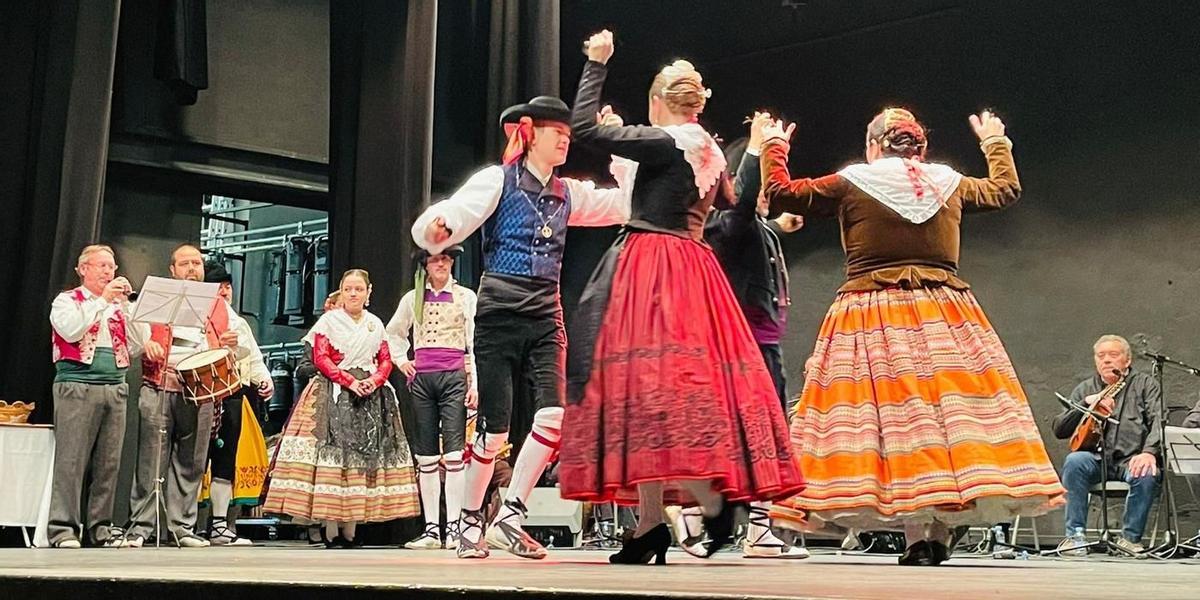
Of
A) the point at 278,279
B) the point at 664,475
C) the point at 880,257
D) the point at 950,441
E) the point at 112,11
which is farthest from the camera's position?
the point at 278,279

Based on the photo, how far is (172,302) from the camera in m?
5.55

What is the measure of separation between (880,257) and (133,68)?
7.14 m

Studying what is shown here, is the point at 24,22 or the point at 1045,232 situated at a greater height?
the point at 24,22

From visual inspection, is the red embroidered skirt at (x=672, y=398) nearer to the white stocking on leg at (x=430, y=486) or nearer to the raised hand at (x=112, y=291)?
the white stocking on leg at (x=430, y=486)

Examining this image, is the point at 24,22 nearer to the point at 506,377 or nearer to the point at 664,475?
the point at 506,377

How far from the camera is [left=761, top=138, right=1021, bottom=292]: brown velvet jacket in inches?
137

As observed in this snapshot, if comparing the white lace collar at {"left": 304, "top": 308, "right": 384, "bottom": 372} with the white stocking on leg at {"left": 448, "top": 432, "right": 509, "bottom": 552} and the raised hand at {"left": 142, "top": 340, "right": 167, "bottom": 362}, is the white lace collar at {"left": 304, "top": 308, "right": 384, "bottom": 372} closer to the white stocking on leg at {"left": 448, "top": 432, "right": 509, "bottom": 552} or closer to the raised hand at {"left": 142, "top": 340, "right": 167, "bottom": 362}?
the raised hand at {"left": 142, "top": 340, "right": 167, "bottom": 362}

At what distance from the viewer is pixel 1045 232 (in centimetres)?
844

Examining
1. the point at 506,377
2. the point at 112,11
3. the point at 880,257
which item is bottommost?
the point at 506,377

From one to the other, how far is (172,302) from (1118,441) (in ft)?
16.5

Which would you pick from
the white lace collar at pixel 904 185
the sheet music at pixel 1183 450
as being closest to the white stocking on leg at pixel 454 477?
the white lace collar at pixel 904 185

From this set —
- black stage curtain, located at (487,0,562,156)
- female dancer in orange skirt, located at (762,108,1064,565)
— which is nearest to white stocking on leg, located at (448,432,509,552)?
female dancer in orange skirt, located at (762,108,1064,565)

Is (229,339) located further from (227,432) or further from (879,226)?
(879,226)

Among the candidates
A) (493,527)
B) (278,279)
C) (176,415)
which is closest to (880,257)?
(493,527)
